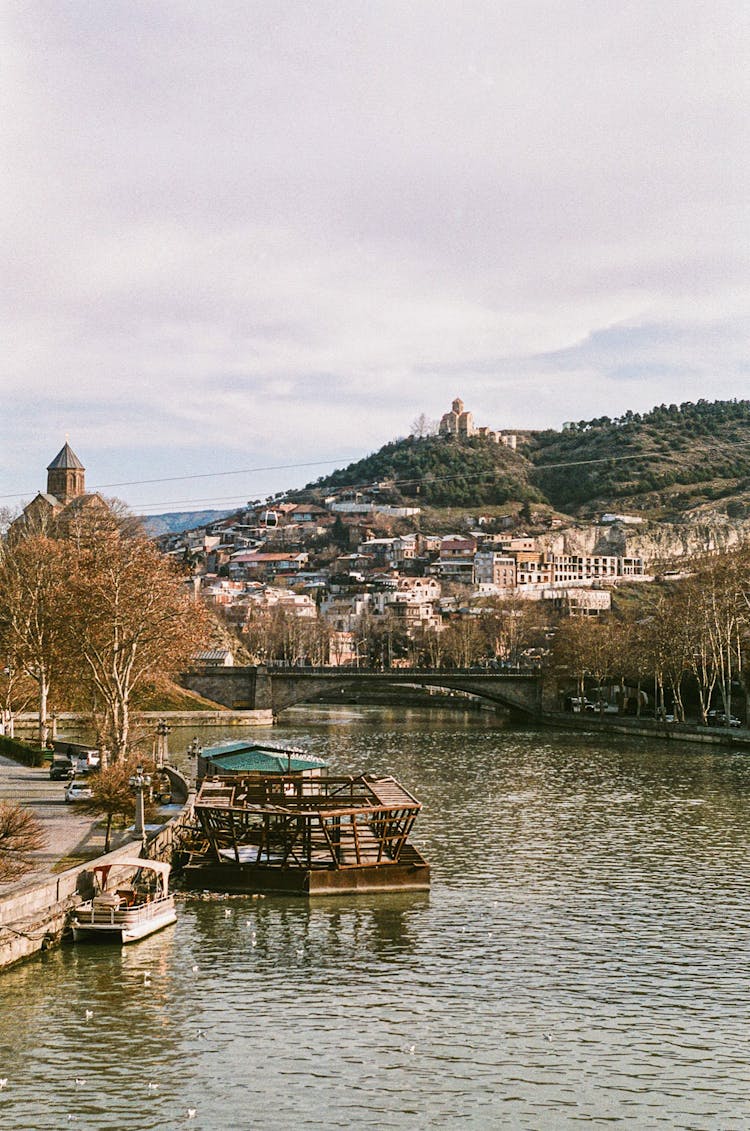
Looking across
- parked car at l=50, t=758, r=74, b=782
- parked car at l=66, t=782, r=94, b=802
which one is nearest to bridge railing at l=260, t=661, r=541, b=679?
parked car at l=50, t=758, r=74, b=782

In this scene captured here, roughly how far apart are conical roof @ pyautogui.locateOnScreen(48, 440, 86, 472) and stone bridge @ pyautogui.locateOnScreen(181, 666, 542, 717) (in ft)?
215

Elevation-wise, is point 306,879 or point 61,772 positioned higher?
point 61,772

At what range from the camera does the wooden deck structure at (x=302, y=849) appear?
30.4m

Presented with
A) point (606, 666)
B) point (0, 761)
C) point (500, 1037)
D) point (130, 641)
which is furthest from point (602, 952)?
point (606, 666)

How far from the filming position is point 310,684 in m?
107

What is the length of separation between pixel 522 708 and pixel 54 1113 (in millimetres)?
91126

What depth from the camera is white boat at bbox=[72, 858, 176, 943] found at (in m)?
25.3

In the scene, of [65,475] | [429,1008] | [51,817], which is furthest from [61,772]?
[65,475]

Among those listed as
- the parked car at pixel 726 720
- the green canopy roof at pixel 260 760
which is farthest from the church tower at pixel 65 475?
the green canopy roof at pixel 260 760

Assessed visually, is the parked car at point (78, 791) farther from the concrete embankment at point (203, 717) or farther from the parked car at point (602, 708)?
the parked car at point (602, 708)

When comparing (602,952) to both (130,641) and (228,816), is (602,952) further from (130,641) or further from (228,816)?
(130,641)

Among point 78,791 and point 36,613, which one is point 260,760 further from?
point 36,613

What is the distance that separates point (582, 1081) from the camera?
18328 millimetres

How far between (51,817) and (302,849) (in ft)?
29.9
